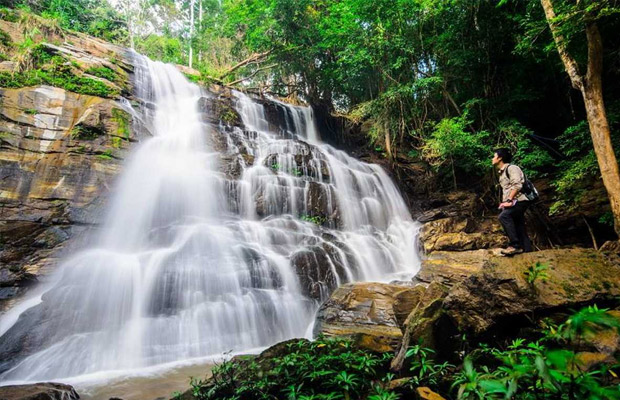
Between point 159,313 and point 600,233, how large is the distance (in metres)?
10.9

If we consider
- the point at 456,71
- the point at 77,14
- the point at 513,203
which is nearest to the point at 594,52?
the point at 513,203

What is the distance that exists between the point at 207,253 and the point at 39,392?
12.6 ft

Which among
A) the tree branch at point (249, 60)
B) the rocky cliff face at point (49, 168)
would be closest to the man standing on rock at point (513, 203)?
the rocky cliff face at point (49, 168)

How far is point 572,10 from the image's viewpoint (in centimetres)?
506

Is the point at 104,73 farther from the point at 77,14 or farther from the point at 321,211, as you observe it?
the point at 321,211

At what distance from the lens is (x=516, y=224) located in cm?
517

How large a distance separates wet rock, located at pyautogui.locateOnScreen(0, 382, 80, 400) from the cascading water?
41.5 inches

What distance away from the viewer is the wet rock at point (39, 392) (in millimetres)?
3160

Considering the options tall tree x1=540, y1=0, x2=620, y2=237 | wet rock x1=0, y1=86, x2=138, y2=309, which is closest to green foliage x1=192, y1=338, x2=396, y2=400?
tall tree x1=540, y1=0, x2=620, y2=237

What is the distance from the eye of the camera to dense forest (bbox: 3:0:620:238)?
6.65m

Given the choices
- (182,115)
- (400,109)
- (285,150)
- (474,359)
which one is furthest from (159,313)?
(400,109)

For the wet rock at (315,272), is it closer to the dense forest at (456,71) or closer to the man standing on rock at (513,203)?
the man standing on rock at (513,203)

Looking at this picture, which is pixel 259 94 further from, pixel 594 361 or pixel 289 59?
pixel 594 361

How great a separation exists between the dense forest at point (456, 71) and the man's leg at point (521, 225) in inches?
56.4
